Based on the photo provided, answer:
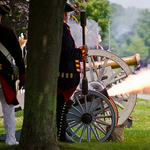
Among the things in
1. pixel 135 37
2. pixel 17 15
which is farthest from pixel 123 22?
pixel 17 15

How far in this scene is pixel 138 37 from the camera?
7856cm

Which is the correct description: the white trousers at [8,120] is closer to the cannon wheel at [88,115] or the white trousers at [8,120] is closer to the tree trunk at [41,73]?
the tree trunk at [41,73]

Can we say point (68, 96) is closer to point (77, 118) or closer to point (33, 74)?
point (77, 118)

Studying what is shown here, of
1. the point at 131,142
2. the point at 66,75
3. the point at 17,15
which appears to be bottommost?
the point at 131,142

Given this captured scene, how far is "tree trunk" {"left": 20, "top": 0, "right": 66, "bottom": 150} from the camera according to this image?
3494 mm

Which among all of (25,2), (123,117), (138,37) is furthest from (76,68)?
(138,37)

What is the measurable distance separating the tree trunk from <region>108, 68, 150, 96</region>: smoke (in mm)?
2449

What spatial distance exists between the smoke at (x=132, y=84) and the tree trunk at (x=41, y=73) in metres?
2.45

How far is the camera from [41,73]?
3533 mm

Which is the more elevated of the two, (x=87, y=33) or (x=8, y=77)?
(x=87, y=33)

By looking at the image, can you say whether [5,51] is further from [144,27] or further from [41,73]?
[144,27]

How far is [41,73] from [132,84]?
112 inches

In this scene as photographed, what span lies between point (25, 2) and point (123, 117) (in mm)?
3714

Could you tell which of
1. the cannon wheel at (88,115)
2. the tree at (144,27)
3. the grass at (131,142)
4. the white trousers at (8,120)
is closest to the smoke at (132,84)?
the grass at (131,142)
